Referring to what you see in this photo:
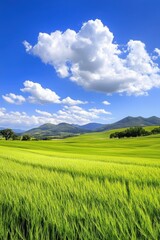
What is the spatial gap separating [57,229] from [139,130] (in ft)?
442

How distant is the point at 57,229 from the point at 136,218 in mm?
725

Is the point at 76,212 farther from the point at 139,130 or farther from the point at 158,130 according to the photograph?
the point at 158,130

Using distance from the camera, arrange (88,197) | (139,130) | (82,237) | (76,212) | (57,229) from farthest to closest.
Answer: (139,130) → (88,197) → (76,212) → (57,229) → (82,237)

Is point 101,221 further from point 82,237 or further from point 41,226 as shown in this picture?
point 41,226

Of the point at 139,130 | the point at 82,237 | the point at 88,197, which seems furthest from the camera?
the point at 139,130

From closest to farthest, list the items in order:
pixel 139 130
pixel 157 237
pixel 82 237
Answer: pixel 157 237 → pixel 82 237 → pixel 139 130

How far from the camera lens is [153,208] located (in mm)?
2648

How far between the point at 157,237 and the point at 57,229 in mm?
853

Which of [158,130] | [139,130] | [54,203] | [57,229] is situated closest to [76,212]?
[57,229]

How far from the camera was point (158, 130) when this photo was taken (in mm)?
140625

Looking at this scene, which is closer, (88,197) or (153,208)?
(153,208)

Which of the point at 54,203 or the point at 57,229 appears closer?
the point at 57,229

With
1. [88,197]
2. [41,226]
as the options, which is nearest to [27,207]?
[41,226]

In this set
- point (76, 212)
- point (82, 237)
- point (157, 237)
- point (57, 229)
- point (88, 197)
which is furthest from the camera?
point (88, 197)
